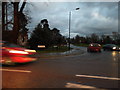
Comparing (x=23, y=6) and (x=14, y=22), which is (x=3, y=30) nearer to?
(x=14, y=22)

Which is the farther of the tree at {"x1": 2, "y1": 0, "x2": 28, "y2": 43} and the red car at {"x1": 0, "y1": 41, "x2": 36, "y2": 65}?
the tree at {"x1": 2, "y1": 0, "x2": 28, "y2": 43}

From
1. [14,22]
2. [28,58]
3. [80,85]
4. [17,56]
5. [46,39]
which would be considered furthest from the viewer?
[46,39]

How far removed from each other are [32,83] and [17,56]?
11.1ft

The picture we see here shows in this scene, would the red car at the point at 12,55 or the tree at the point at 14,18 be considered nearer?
the red car at the point at 12,55

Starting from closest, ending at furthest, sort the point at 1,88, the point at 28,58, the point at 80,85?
1. the point at 1,88
2. the point at 80,85
3. the point at 28,58

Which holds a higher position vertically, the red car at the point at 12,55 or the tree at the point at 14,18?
the tree at the point at 14,18

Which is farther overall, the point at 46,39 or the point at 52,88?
the point at 46,39

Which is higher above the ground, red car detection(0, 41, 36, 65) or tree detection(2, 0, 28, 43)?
tree detection(2, 0, 28, 43)

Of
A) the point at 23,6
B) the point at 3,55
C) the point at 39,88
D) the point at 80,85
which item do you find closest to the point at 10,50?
the point at 3,55

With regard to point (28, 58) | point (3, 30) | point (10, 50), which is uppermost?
point (3, 30)

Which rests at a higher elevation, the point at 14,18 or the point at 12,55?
the point at 14,18

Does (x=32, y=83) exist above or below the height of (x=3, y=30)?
below

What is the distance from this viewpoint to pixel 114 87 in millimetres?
4250

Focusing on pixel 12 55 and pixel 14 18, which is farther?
pixel 14 18
